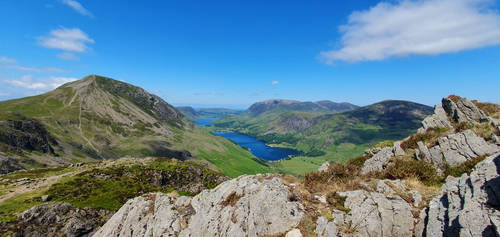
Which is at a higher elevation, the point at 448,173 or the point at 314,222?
the point at 448,173

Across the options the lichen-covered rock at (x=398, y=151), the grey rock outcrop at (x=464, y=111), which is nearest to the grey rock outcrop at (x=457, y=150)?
the lichen-covered rock at (x=398, y=151)

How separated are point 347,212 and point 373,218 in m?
1.60

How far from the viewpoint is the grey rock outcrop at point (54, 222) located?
3919 centimetres

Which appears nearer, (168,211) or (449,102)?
(168,211)

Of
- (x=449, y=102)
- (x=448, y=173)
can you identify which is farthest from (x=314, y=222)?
(x=449, y=102)

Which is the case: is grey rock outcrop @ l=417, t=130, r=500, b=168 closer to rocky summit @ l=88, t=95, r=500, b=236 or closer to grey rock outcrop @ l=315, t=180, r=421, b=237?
rocky summit @ l=88, t=95, r=500, b=236

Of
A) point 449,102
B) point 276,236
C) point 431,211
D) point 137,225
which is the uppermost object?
point 449,102

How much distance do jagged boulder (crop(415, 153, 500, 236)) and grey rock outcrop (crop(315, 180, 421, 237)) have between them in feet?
2.76

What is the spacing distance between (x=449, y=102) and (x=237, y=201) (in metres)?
40.6

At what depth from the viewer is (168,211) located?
71.9ft

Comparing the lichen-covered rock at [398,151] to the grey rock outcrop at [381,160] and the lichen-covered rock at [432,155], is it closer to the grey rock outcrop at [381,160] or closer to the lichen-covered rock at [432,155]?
the grey rock outcrop at [381,160]

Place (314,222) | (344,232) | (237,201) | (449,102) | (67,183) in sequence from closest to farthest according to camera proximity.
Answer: (344,232), (314,222), (237,201), (449,102), (67,183)

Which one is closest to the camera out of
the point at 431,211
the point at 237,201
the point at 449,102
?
the point at 431,211

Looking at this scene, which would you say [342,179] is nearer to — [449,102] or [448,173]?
[448,173]
